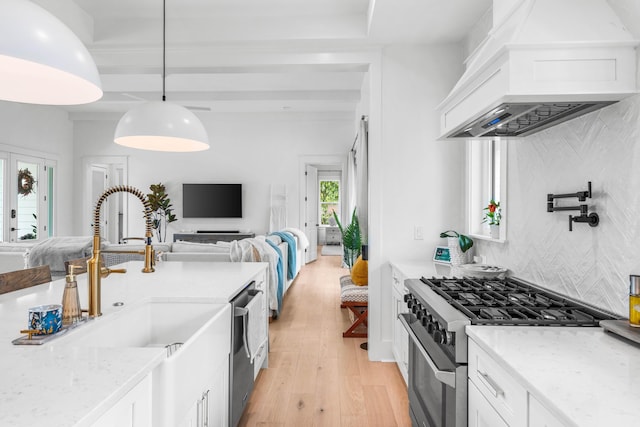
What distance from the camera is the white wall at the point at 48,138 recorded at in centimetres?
607

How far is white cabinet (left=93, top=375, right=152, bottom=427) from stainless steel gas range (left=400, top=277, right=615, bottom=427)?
0.94 m

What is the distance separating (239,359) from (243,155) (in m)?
5.93

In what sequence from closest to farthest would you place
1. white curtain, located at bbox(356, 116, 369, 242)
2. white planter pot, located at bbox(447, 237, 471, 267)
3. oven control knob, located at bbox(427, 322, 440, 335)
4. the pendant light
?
oven control knob, located at bbox(427, 322, 440, 335), the pendant light, white planter pot, located at bbox(447, 237, 471, 267), white curtain, located at bbox(356, 116, 369, 242)

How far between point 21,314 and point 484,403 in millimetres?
1633

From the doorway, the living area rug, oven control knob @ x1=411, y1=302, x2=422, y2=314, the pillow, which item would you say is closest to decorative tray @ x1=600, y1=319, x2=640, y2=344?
oven control knob @ x1=411, y1=302, x2=422, y2=314

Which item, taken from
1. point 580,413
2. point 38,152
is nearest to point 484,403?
point 580,413

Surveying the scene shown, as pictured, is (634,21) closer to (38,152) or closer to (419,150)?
(419,150)

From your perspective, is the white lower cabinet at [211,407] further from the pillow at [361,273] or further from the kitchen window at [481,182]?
the pillow at [361,273]

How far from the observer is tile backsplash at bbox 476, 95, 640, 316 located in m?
1.39

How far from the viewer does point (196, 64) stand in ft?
10.8

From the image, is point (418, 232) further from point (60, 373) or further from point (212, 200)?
point (212, 200)

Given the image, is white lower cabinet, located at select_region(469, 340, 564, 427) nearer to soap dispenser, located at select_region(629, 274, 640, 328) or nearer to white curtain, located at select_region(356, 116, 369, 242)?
soap dispenser, located at select_region(629, 274, 640, 328)

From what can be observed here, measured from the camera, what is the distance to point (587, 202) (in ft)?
5.28

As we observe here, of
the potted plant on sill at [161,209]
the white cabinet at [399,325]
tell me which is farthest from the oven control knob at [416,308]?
the potted plant on sill at [161,209]
